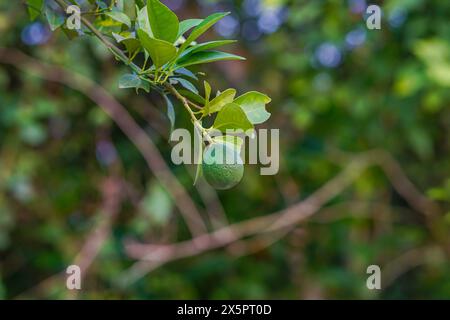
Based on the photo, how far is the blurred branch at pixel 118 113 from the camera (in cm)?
211

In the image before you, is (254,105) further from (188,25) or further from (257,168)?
(257,168)

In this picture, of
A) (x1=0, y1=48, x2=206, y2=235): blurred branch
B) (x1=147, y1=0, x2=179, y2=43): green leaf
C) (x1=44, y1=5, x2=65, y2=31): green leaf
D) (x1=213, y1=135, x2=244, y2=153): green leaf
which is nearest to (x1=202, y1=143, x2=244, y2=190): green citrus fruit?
(x1=213, y1=135, x2=244, y2=153): green leaf

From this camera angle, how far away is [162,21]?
0.61 m

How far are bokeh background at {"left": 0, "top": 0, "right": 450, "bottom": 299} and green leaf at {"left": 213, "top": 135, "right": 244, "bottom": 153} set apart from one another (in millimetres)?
1380

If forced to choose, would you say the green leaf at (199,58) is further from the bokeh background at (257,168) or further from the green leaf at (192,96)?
the bokeh background at (257,168)

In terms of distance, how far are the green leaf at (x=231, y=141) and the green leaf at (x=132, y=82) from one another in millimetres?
82

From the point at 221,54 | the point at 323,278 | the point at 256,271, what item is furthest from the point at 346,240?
the point at 221,54

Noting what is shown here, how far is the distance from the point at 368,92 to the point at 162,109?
0.72m

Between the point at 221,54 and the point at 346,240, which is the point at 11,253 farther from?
the point at 221,54

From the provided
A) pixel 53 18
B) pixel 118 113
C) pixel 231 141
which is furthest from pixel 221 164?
pixel 118 113

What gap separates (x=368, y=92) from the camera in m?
2.11

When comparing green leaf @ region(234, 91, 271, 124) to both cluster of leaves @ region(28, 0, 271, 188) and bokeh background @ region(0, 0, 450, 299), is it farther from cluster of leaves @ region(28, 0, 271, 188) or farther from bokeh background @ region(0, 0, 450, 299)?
bokeh background @ region(0, 0, 450, 299)
